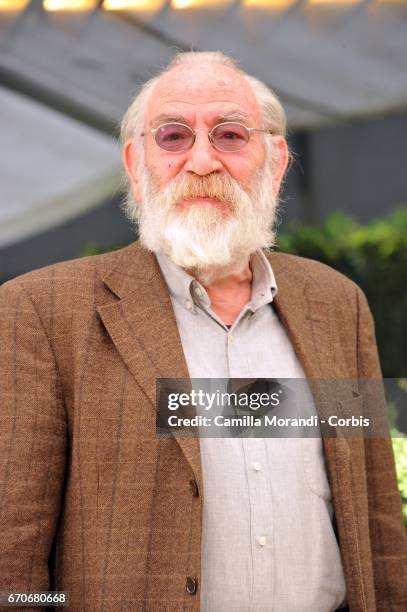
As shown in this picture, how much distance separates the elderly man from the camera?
6.86 ft

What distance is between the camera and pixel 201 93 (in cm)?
247

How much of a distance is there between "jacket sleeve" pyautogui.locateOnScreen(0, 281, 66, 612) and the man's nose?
1.99 feet

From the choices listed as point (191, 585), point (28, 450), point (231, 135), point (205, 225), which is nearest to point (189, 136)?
point (231, 135)

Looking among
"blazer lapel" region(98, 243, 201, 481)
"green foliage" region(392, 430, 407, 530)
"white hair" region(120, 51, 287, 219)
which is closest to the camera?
"blazer lapel" region(98, 243, 201, 481)

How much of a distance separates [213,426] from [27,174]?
146 inches

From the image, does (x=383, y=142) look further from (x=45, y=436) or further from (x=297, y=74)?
(x=45, y=436)

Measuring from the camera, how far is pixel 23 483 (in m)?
2.07

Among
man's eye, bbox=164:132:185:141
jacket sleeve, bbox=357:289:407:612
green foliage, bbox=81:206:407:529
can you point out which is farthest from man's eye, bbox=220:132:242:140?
green foliage, bbox=81:206:407:529

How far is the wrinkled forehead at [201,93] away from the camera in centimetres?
246

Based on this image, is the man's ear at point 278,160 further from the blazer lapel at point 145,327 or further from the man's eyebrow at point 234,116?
the blazer lapel at point 145,327

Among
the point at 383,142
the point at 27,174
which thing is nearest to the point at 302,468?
the point at 27,174

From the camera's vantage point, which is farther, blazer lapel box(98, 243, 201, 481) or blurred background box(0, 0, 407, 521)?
blurred background box(0, 0, 407, 521)

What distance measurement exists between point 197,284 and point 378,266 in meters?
3.28

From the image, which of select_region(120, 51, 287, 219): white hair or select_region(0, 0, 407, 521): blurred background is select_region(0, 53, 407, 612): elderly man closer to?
select_region(120, 51, 287, 219): white hair
